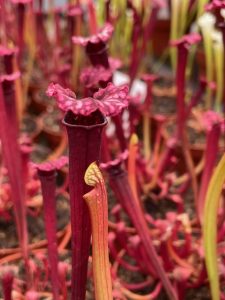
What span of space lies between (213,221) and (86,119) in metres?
0.23

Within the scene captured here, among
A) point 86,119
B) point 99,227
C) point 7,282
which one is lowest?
point 7,282

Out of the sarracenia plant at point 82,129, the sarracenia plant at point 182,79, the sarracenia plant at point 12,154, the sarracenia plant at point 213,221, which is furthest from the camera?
the sarracenia plant at point 182,79

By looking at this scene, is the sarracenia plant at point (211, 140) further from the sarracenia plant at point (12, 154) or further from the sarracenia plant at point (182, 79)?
the sarracenia plant at point (12, 154)

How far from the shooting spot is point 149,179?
114 centimetres

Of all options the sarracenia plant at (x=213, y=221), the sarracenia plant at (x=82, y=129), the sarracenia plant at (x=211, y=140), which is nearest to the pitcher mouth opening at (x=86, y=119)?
the sarracenia plant at (x=82, y=129)

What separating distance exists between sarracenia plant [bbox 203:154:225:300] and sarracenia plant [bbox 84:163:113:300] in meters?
0.15

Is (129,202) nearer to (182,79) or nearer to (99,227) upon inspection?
(99,227)

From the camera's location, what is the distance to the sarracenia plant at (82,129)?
1.53ft

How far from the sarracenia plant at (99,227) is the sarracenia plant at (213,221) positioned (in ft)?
0.50

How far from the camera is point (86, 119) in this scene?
1.59 ft

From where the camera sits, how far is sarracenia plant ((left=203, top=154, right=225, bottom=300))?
0.57 metres

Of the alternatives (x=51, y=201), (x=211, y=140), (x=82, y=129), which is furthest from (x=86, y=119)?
Answer: (x=211, y=140)

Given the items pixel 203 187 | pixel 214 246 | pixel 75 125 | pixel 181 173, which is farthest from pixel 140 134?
pixel 75 125

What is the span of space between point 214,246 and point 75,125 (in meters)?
0.27
